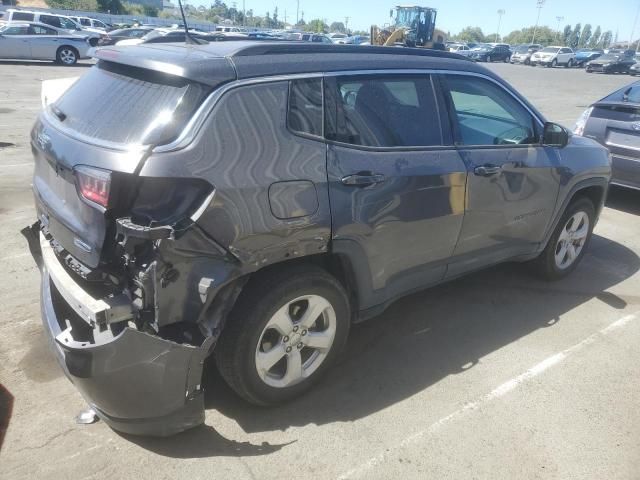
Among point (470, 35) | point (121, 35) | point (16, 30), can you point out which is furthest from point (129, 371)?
point (470, 35)

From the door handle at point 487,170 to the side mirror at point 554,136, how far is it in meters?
0.69

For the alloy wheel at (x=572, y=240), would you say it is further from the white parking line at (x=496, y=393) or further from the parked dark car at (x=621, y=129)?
the parked dark car at (x=621, y=129)

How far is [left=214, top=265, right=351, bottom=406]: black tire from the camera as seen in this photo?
255 cm

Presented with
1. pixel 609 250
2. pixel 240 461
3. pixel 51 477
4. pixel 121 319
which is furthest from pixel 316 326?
pixel 609 250

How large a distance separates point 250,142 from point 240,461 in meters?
1.55

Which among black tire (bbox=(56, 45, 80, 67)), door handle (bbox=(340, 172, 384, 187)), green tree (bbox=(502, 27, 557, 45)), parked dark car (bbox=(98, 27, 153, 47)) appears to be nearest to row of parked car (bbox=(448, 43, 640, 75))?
parked dark car (bbox=(98, 27, 153, 47))

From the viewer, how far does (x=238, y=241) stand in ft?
7.87

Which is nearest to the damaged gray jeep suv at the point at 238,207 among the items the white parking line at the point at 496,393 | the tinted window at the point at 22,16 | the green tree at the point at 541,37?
the white parking line at the point at 496,393

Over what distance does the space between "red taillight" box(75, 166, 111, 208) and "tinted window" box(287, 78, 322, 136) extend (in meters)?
0.92

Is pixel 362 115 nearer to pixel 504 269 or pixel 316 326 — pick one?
pixel 316 326

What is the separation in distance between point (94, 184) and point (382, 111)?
164cm

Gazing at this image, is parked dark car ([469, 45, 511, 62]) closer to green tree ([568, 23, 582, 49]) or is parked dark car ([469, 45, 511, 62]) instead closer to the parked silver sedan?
the parked silver sedan

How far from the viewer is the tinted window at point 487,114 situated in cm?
346

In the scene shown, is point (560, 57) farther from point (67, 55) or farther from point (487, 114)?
point (487, 114)
